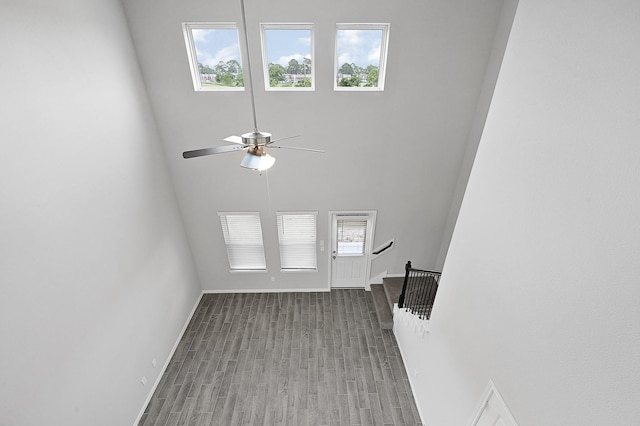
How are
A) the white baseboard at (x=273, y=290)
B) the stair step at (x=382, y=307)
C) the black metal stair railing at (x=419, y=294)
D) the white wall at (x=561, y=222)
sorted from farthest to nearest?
1. the white baseboard at (x=273, y=290)
2. the stair step at (x=382, y=307)
3. the black metal stair railing at (x=419, y=294)
4. the white wall at (x=561, y=222)

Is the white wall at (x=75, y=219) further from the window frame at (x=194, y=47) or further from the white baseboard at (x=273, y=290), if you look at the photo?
the white baseboard at (x=273, y=290)

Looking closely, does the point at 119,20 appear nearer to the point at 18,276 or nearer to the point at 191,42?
the point at 191,42

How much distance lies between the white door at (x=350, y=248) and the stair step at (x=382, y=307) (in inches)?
14.4

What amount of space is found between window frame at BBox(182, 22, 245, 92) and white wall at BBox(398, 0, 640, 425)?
3.72 m

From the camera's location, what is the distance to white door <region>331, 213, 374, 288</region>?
5734mm

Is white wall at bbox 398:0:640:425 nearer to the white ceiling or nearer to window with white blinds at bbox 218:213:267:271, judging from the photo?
the white ceiling

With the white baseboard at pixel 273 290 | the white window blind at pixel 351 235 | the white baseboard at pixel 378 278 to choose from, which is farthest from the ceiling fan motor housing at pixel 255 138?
the white baseboard at pixel 378 278

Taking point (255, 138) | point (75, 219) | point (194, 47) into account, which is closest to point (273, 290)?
point (75, 219)

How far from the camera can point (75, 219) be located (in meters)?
3.04

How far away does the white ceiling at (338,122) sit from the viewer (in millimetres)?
4016

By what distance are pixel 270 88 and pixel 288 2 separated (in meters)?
1.19

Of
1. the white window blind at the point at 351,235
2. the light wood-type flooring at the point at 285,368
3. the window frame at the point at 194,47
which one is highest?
the window frame at the point at 194,47

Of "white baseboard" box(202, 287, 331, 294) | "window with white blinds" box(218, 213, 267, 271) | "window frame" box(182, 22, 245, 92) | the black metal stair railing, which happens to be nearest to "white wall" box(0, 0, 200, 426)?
"window frame" box(182, 22, 245, 92)

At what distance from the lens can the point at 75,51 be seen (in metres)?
3.11
